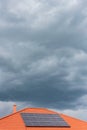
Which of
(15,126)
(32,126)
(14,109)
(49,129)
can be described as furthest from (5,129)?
(14,109)

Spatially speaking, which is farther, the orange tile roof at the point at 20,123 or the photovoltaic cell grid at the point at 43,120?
the photovoltaic cell grid at the point at 43,120

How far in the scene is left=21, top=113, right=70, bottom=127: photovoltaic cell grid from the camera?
41.4m

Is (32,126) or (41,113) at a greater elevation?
(41,113)

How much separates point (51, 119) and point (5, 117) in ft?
25.4

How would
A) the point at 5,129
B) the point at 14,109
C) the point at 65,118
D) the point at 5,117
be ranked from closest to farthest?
the point at 5,129
the point at 5,117
the point at 65,118
the point at 14,109

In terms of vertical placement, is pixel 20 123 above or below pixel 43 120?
below

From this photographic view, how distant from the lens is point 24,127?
40.2m

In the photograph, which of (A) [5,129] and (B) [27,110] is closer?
(A) [5,129]

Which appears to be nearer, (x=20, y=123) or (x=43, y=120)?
(x=20, y=123)

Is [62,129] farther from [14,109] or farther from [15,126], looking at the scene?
[14,109]

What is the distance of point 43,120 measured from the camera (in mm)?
42656

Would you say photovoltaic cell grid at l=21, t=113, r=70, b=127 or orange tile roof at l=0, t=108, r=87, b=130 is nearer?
orange tile roof at l=0, t=108, r=87, b=130

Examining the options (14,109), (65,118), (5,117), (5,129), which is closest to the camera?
(5,129)

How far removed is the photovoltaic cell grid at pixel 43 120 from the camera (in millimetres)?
41438
